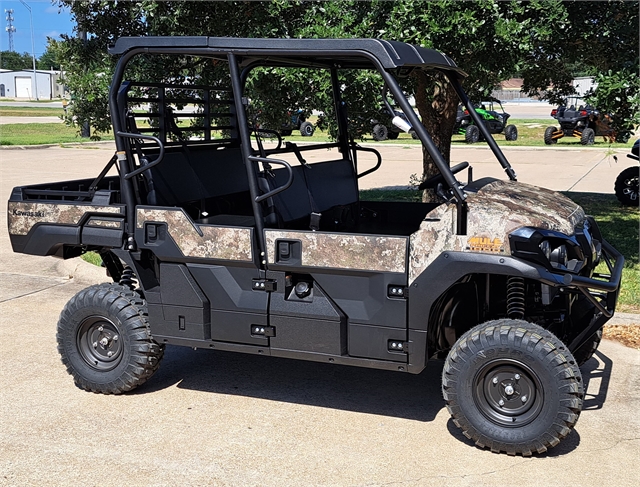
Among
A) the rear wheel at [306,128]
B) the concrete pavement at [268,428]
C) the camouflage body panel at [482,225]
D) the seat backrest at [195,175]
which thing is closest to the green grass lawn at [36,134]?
the rear wheel at [306,128]

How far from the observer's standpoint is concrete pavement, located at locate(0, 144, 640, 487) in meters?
4.21

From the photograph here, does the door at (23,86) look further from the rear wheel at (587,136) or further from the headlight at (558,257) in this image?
the headlight at (558,257)

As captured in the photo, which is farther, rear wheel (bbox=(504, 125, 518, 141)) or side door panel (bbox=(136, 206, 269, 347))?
rear wheel (bbox=(504, 125, 518, 141))

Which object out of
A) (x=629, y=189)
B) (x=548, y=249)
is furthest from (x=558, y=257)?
(x=629, y=189)

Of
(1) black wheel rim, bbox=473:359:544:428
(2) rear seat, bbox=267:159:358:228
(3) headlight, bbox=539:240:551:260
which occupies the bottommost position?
(1) black wheel rim, bbox=473:359:544:428

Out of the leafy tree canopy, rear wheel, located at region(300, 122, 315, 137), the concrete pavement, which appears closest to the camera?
the concrete pavement

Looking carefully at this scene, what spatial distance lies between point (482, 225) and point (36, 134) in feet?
92.2

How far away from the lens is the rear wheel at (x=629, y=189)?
13.1 meters

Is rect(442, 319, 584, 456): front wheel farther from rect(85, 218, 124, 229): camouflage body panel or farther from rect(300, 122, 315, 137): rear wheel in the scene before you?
rect(300, 122, 315, 137): rear wheel

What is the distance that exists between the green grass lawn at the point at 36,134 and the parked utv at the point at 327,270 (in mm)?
19140

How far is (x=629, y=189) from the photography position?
1308 cm

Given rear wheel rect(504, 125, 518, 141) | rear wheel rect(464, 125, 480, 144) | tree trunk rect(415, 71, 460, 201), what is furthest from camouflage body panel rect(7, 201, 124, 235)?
rear wheel rect(504, 125, 518, 141)

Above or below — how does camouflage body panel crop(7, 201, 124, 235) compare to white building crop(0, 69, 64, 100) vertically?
below

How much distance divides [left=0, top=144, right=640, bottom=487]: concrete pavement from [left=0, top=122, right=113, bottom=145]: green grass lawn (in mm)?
19114
